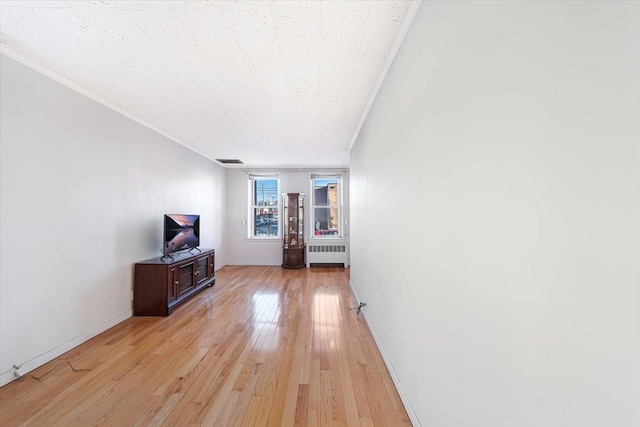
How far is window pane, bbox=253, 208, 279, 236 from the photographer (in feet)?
20.5

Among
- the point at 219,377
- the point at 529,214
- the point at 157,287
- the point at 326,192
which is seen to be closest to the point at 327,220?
the point at 326,192

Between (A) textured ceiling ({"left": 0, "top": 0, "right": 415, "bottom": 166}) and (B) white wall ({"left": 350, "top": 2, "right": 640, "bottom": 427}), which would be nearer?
(B) white wall ({"left": 350, "top": 2, "right": 640, "bottom": 427})

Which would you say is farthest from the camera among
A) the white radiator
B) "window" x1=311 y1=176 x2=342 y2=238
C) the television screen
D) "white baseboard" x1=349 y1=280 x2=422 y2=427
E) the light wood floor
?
"window" x1=311 y1=176 x2=342 y2=238

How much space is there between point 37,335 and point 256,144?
11.0 ft

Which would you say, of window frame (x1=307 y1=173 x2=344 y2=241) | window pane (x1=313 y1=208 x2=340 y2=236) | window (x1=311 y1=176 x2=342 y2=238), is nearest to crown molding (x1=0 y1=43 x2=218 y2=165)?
window frame (x1=307 y1=173 x2=344 y2=241)

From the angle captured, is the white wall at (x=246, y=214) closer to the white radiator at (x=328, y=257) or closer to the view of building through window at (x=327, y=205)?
the view of building through window at (x=327, y=205)

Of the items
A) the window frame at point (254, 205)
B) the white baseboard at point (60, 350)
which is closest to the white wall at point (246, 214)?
the window frame at point (254, 205)

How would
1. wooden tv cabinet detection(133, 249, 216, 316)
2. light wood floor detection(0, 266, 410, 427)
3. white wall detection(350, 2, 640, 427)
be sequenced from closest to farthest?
white wall detection(350, 2, 640, 427), light wood floor detection(0, 266, 410, 427), wooden tv cabinet detection(133, 249, 216, 316)

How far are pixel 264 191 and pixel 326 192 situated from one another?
164 cm

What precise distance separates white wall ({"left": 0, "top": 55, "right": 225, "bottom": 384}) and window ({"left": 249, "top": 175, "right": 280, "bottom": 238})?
9.45ft

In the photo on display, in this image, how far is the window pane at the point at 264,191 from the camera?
20.5 feet

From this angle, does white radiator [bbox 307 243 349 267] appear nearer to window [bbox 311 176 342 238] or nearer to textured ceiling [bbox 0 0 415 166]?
window [bbox 311 176 342 238]

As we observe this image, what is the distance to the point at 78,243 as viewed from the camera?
2373 millimetres

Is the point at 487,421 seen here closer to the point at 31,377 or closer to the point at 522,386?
the point at 522,386
